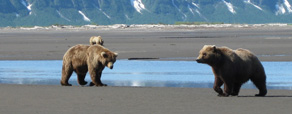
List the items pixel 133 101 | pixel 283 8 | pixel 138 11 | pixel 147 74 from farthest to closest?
pixel 283 8
pixel 138 11
pixel 147 74
pixel 133 101

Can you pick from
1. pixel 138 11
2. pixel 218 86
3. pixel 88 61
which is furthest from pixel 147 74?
pixel 138 11

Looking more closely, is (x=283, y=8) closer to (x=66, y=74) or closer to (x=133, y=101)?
(x=66, y=74)

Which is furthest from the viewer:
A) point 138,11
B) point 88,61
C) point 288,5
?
point 288,5

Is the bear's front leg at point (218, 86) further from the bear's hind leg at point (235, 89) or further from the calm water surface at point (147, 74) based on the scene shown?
the calm water surface at point (147, 74)

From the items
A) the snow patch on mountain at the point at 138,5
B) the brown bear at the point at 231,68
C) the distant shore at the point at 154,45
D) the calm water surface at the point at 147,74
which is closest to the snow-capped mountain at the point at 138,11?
the snow patch on mountain at the point at 138,5

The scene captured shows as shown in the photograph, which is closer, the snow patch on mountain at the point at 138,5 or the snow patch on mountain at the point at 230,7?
the snow patch on mountain at the point at 138,5

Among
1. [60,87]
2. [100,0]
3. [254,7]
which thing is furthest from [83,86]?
[254,7]
